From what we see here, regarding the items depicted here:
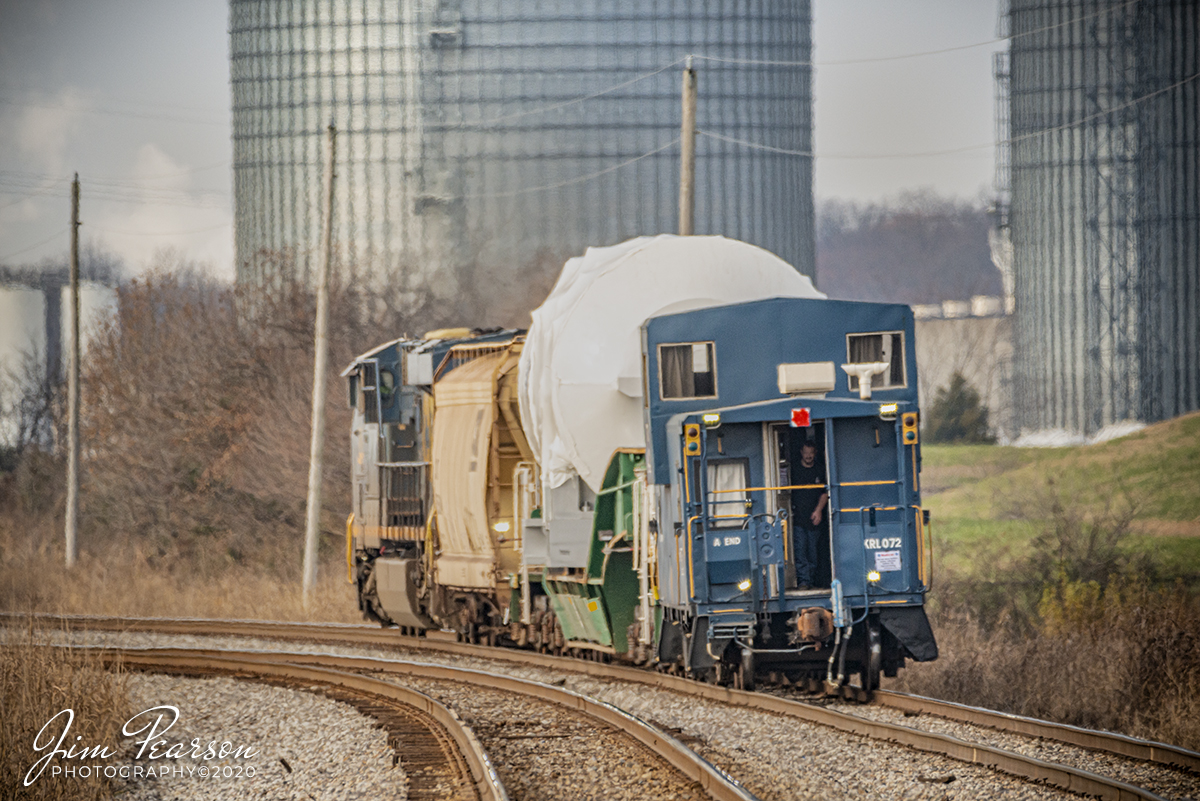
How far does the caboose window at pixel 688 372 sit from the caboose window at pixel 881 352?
4.85ft

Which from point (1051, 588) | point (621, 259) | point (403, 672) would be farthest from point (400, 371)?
point (1051, 588)

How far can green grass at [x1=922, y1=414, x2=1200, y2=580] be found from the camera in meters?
31.1

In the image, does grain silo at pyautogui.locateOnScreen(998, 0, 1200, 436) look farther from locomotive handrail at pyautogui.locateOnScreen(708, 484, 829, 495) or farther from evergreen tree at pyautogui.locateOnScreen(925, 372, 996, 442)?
locomotive handrail at pyautogui.locateOnScreen(708, 484, 829, 495)

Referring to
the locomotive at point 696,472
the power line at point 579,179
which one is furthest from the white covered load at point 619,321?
the power line at point 579,179

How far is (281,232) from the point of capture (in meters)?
56.9

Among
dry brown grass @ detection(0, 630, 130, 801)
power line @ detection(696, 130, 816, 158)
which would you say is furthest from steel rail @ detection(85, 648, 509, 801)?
power line @ detection(696, 130, 816, 158)

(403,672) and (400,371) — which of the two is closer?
(403,672)

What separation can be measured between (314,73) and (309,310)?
16974 millimetres

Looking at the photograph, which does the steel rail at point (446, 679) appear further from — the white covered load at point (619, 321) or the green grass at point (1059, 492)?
the green grass at point (1059, 492)

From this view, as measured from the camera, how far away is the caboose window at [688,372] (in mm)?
15945

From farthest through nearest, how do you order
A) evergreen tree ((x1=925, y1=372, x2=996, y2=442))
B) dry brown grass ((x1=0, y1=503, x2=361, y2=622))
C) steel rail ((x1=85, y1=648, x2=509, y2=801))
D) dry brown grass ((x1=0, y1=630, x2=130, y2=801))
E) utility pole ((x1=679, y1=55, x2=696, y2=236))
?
evergreen tree ((x1=925, y1=372, x2=996, y2=442)), dry brown grass ((x1=0, y1=503, x2=361, y2=622)), utility pole ((x1=679, y1=55, x2=696, y2=236)), dry brown grass ((x1=0, y1=630, x2=130, y2=801)), steel rail ((x1=85, y1=648, x2=509, y2=801))

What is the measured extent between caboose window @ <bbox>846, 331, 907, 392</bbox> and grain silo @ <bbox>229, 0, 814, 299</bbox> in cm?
3499

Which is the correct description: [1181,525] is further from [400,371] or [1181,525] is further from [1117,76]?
[1117,76]

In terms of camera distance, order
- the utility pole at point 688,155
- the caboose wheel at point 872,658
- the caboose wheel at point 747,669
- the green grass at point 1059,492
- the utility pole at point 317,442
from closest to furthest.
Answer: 1. the caboose wheel at point 872,658
2. the caboose wheel at point 747,669
3. the utility pole at point 688,155
4. the green grass at point 1059,492
5. the utility pole at point 317,442
